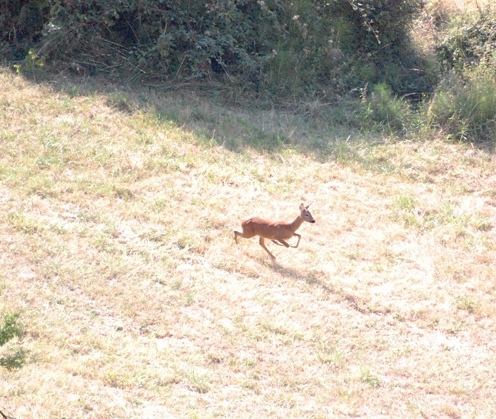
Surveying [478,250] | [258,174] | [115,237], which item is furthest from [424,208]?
[115,237]

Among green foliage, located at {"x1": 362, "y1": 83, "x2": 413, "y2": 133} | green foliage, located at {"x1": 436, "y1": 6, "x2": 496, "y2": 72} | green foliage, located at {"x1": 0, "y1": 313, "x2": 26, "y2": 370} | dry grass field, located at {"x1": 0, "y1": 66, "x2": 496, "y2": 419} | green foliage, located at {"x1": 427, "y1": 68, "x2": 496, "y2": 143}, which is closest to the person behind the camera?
green foliage, located at {"x1": 0, "y1": 313, "x2": 26, "y2": 370}

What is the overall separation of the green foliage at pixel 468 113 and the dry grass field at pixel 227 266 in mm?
388

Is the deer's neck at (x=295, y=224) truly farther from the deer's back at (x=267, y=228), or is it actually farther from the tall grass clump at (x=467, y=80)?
the tall grass clump at (x=467, y=80)

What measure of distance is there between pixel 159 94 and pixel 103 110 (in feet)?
3.57

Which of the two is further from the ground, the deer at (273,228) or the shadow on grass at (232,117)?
the shadow on grass at (232,117)

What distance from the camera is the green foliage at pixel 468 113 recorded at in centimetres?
1206

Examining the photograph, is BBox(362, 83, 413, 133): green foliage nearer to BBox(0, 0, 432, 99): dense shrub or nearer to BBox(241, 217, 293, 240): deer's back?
BBox(0, 0, 432, 99): dense shrub

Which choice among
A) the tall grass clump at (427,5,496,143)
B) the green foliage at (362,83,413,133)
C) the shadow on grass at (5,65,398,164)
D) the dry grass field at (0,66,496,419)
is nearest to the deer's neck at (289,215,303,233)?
the dry grass field at (0,66,496,419)

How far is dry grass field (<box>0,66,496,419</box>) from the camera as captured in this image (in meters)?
6.77

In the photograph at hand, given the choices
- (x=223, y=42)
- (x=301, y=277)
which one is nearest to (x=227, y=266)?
(x=301, y=277)

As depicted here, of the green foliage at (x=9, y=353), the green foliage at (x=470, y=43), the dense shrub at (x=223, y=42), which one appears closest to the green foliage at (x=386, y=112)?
the dense shrub at (x=223, y=42)

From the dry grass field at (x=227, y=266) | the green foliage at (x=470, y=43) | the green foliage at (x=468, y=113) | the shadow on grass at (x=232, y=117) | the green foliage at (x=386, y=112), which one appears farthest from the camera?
the green foliage at (x=470, y=43)

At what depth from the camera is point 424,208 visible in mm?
10242

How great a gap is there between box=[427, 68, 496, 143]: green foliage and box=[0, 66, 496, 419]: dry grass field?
0.39 metres
